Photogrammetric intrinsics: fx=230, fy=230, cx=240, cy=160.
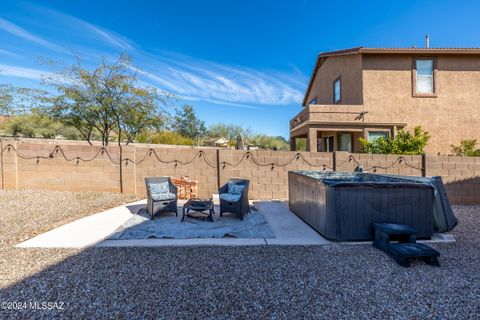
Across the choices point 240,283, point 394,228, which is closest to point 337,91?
point 394,228

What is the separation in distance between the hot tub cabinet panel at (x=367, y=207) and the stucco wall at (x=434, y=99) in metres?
8.91

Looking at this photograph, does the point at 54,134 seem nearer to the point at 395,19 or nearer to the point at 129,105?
the point at 129,105

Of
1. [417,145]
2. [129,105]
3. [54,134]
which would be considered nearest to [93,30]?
[129,105]

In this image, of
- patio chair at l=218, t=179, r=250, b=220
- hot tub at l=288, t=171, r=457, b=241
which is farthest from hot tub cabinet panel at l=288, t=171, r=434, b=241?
patio chair at l=218, t=179, r=250, b=220

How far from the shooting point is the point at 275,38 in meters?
16.2

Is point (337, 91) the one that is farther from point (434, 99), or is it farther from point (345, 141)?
point (434, 99)

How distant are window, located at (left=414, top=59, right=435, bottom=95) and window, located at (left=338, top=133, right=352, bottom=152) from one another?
13.7 feet

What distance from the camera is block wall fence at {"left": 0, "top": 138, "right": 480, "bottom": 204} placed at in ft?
30.5

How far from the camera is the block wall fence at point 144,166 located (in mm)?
9281

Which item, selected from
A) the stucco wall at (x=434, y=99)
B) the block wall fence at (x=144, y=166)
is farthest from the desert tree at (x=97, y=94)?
the stucco wall at (x=434, y=99)

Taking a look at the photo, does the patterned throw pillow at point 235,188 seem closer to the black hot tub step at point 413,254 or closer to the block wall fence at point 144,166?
the block wall fence at point 144,166

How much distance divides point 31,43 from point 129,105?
5.65 meters

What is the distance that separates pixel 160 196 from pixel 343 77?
13192mm

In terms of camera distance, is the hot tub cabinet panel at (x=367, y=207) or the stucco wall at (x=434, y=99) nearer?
the hot tub cabinet panel at (x=367, y=207)
